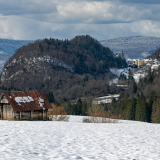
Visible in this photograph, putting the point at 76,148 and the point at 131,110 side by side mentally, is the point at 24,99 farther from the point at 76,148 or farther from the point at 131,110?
the point at 131,110

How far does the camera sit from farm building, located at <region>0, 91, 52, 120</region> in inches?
1620

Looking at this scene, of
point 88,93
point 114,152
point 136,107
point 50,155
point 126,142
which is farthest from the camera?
point 88,93

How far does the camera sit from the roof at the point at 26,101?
4106cm

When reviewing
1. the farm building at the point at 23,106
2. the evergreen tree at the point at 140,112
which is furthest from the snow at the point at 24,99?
the evergreen tree at the point at 140,112

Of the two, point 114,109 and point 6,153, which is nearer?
point 6,153

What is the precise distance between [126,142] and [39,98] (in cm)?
2346

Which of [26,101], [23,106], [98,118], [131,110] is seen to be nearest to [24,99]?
[26,101]

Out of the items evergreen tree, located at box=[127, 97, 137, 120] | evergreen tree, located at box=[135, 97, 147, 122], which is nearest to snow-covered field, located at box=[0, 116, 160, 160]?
evergreen tree, located at box=[135, 97, 147, 122]

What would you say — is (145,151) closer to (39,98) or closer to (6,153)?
(6,153)

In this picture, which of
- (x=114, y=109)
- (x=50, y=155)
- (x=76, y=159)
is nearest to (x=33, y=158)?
(x=50, y=155)

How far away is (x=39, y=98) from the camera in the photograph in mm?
43562

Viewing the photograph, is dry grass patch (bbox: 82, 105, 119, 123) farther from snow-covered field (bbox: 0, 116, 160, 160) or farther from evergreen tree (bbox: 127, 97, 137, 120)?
evergreen tree (bbox: 127, 97, 137, 120)

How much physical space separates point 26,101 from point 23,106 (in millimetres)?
1114

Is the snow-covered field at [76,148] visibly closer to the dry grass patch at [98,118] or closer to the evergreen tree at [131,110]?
the dry grass patch at [98,118]
